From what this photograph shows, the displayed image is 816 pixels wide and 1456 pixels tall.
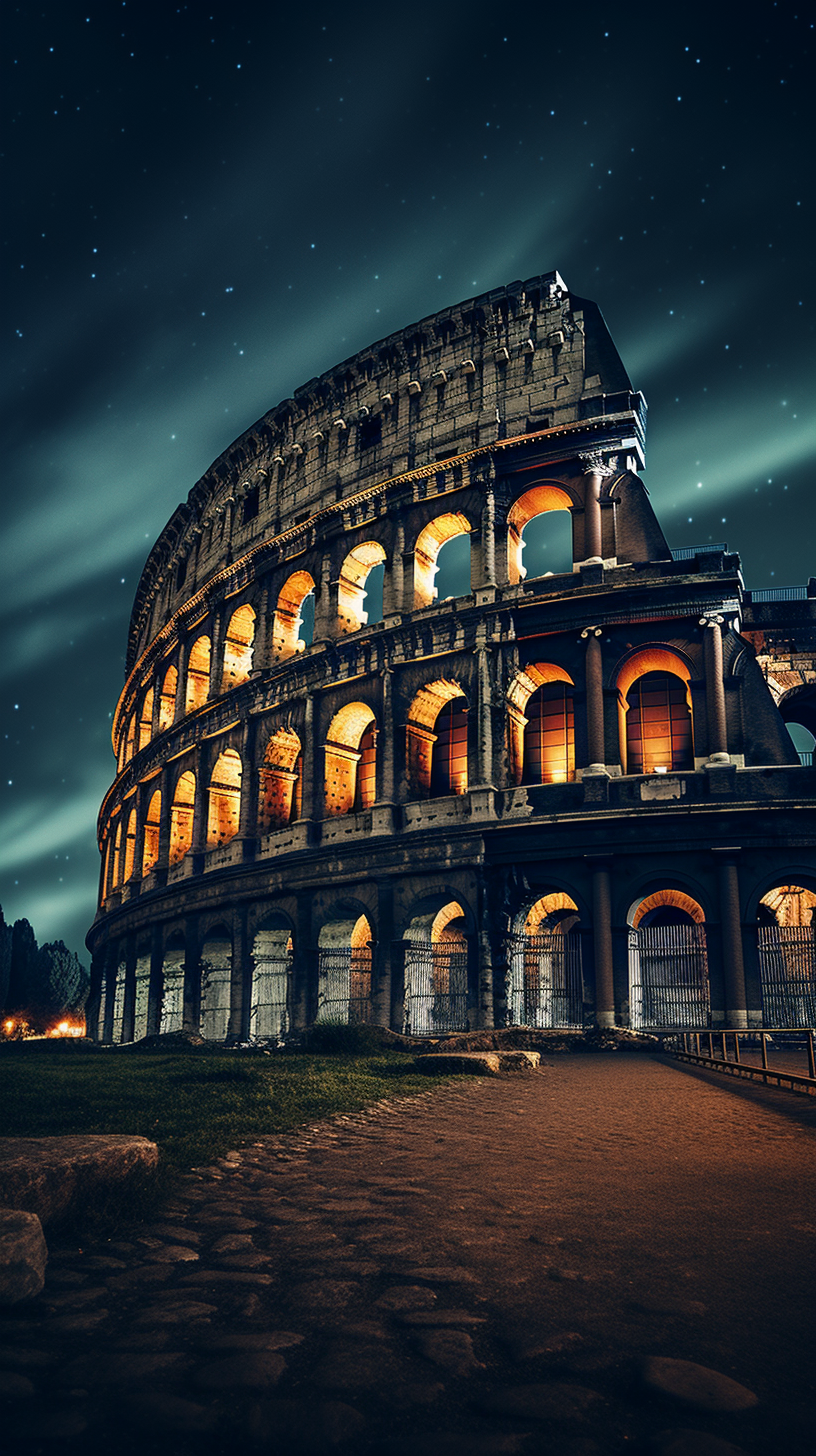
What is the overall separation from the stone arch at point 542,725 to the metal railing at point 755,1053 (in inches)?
212

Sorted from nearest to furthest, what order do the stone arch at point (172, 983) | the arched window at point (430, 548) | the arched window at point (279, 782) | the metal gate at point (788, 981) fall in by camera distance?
the metal gate at point (788, 981)
the arched window at point (430, 548)
the arched window at point (279, 782)
the stone arch at point (172, 983)

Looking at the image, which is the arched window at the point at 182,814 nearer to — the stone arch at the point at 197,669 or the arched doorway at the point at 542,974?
the stone arch at the point at 197,669

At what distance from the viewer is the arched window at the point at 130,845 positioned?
90.1 ft

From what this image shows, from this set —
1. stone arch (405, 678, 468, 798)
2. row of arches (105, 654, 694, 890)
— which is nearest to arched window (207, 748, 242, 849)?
row of arches (105, 654, 694, 890)

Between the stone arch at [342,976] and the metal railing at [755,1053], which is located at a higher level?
the stone arch at [342,976]

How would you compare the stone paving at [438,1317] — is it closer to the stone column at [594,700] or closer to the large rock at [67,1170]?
the large rock at [67,1170]

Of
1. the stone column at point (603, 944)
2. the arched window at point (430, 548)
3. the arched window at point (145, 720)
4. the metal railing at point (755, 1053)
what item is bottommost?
the metal railing at point (755, 1053)

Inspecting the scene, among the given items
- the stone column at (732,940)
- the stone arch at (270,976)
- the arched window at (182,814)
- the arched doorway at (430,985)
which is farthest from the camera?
the arched window at (182,814)

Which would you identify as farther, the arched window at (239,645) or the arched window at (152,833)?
the arched window at (152,833)

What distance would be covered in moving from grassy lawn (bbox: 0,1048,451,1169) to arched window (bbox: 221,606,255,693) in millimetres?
14136

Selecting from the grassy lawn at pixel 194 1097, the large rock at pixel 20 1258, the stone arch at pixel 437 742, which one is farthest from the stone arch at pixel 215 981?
the large rock at pixel 20 1258

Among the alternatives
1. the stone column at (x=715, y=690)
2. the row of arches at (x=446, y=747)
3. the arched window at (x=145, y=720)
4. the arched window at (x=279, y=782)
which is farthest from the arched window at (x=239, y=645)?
the stone column at (x=715, y=690)

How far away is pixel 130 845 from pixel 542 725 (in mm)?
15541

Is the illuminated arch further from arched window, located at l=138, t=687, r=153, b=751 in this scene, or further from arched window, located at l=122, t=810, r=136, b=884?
arched window, located at l=122, t=810, r=136, b=884
